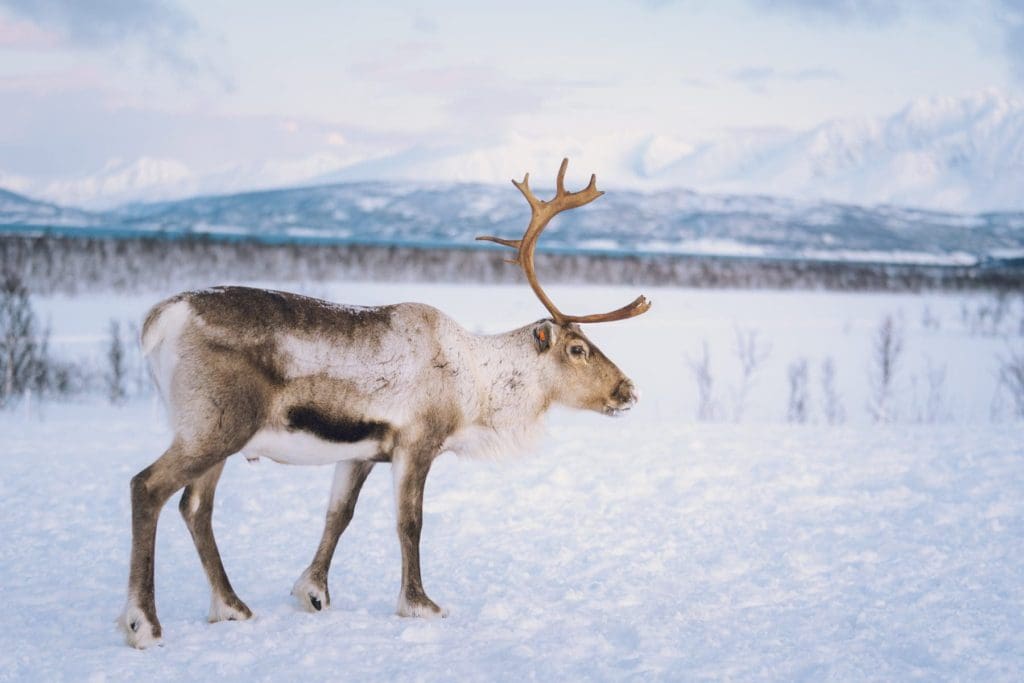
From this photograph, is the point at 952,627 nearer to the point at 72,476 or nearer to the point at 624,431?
the point at 624,431

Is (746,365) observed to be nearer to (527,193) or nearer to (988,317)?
(527,193)

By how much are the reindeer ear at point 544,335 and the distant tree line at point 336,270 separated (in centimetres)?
4083

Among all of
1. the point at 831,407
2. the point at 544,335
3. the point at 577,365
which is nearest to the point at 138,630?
the point at 544,335

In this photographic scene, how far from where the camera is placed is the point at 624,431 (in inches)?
485

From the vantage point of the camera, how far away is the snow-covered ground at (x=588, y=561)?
17.7 feet

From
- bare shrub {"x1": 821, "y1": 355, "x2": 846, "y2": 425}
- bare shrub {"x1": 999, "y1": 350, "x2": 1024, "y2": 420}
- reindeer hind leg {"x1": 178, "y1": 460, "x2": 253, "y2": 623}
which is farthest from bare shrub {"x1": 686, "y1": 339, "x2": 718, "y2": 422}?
reindeer hind leg {"x1": 178, "y1": 460, "x2": 253, "y2": 623}

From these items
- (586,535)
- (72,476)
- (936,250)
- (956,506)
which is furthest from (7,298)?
(936,250)

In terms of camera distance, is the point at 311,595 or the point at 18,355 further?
the point at 18,355

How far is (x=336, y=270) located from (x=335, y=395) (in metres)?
66.2

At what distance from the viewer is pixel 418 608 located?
19.8ft

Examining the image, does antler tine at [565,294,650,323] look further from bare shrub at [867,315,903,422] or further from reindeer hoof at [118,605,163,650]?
bare shrub at [867,315,903,422]

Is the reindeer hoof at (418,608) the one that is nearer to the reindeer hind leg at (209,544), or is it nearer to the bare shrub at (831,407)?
the reindeer hind leg at (209,544)

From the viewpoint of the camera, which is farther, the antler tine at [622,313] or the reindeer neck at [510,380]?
the antler tine at [622,313]

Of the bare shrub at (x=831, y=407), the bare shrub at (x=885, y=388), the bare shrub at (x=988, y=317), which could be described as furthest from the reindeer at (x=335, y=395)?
the bare shrub at (x=988, y=317)
